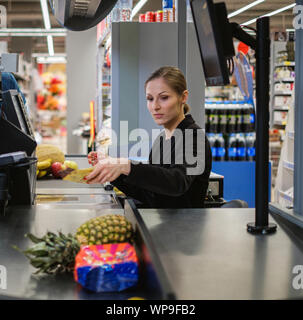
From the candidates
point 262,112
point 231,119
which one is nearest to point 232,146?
point 231,119

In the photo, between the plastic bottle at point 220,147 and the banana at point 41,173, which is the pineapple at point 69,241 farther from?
the plastic bottle at point 220,147

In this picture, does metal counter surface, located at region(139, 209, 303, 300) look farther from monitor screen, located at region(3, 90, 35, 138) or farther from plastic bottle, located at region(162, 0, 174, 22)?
plastic bottle, located at region(162, 0, 174, 22)

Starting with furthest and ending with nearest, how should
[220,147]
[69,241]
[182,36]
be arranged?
[220,147]
[182,36]
[69,241]

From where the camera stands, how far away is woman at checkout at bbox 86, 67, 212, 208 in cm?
188

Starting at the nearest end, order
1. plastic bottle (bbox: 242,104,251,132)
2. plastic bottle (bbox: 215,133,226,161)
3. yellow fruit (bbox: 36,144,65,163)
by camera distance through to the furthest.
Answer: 1. yellow fruit (bbox: 36,144,65,163)
2. plastic bottle (bbox: 215,133,226,161)
3. plastic bottle (bbox: 242,104,251,132)

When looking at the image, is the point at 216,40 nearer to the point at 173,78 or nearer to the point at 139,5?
the point at 173,78

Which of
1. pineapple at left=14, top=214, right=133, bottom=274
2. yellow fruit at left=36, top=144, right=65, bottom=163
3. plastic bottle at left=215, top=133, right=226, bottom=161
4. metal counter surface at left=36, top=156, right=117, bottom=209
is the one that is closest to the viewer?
pineapple at left=14, top=214, right=133, bottom=274

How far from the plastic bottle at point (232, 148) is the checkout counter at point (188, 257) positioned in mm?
4675

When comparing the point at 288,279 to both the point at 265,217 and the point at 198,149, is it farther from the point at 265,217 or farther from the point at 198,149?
the point at 198,149

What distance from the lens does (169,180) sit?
1.85 m

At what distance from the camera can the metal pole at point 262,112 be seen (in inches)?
61.7

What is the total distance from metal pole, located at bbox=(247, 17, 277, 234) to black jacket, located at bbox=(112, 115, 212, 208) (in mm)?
388

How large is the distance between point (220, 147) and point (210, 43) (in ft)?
16.5

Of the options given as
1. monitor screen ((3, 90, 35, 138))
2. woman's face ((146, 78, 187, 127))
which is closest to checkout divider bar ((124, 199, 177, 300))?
woman's face ((146, 78, 187, 127))
